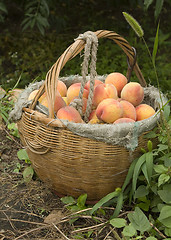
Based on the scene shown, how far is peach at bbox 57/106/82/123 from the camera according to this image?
143 cm

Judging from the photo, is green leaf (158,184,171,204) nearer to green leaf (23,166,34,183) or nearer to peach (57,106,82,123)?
peach (57,106,82,123)

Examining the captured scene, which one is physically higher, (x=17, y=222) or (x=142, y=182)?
(x=142, y=182)

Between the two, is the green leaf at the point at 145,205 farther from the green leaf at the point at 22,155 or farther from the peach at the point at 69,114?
the green leaf at the point at 22,155

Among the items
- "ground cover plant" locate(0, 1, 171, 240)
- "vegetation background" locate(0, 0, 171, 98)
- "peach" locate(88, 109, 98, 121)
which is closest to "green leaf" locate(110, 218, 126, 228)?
"ground cover plant" locate(0, 1, 171, 240)

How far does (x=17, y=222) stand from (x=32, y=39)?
2698 mm

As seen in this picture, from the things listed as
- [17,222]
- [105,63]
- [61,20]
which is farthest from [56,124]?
[61,20]

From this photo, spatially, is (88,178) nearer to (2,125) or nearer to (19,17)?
(2,125)

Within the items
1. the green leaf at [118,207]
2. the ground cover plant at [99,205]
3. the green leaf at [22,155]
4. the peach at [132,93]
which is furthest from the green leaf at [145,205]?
the green leaf at [22,155]

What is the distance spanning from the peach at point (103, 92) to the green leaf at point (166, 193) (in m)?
0.49

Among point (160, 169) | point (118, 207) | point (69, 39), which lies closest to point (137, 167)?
point (160, 169)

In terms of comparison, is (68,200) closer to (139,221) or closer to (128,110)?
(139,221)

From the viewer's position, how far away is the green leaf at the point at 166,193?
135 cm

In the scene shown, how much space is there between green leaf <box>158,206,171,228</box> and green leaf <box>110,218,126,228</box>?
147 millimetres

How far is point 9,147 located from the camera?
2.09 meters
